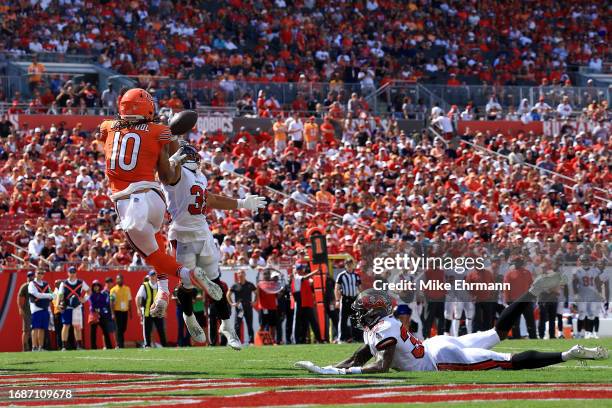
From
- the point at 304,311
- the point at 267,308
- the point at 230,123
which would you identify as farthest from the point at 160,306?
the point at 230,123

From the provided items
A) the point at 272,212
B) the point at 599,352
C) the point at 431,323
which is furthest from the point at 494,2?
the point at 599,352

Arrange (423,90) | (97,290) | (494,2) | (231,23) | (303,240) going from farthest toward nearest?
(494,2)
(231,23)
(423,90)
(303,240)
(97,290)

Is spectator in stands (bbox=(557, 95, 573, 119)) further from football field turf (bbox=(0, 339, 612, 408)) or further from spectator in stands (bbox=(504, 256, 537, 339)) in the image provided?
football field turf (bbox=(0, 339, 612, 408))

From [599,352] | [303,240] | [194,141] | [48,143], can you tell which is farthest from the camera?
[194,141]

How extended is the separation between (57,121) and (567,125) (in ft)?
45.0

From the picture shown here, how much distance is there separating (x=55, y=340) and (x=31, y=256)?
1.67 m

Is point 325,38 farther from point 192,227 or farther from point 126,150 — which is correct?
point 126,150

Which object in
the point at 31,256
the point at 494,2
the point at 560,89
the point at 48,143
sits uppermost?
the point at 494,2

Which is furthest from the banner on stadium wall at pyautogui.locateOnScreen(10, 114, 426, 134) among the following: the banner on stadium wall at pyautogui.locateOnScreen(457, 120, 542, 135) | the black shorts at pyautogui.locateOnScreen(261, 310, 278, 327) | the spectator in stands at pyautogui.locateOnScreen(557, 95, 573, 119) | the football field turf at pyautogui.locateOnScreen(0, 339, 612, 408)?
the football field turf at pyautogui.locateOnScreen(0, 339, 612, 408)

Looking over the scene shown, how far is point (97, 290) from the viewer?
20.1 meters

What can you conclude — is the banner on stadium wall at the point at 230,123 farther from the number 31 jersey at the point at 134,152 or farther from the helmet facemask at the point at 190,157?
the number 31 jersey at the point at 134,152

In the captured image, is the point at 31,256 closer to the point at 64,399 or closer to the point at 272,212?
the point at 272,212

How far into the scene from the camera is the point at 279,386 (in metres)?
9.03

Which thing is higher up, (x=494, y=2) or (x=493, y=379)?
(x=494, y=2)
